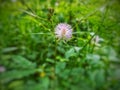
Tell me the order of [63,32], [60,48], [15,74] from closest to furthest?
[63,32] → [60,48] → [15,74]

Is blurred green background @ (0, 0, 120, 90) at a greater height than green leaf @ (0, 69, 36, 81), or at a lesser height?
greater

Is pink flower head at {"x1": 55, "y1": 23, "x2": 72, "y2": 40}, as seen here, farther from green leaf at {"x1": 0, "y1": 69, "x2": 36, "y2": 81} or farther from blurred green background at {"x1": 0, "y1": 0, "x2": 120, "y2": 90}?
green leaf at {"x1": 0, "y1": 69, "x2": 36, "y2": 81}

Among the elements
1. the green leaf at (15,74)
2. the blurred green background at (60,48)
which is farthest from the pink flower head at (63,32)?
the green leaf at (15,74)

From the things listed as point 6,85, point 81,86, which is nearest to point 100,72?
point 81,86

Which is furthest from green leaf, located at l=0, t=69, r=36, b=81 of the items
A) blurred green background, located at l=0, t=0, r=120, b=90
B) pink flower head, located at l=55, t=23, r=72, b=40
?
pink flower head, located at l=55, t=23, r=72, b=40

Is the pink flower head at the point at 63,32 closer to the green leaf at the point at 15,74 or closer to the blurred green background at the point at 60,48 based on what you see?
the blurred green background at the point at 60,48

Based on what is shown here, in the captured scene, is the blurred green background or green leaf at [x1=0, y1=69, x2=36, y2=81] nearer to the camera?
A: the blurred green background

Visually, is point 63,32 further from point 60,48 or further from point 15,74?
point 15,74

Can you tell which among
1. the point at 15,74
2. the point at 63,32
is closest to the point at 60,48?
the point at 63,32
